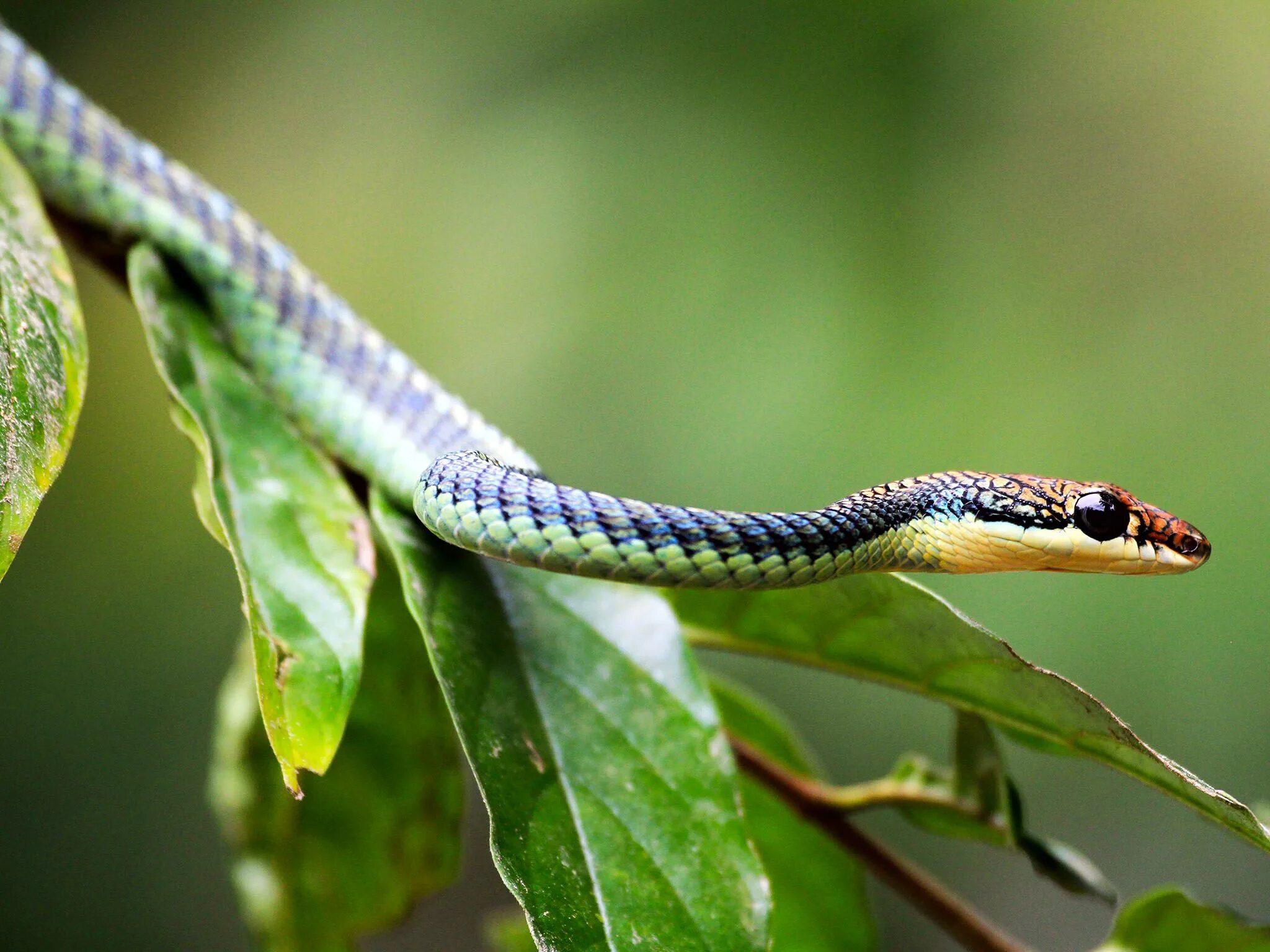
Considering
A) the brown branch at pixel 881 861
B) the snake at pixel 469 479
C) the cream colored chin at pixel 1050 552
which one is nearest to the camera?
the snake at pixel 469 479

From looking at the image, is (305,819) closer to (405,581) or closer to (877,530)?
(405,581)

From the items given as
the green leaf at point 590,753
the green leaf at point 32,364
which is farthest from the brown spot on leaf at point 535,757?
the green leaf at point 32,364

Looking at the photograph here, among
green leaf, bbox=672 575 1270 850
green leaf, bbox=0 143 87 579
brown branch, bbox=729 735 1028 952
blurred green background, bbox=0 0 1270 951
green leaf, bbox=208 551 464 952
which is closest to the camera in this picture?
green leaf, bbox=0 143 87 579

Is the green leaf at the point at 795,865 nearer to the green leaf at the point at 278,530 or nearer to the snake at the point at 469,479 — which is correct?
the snake at the point at 469,479

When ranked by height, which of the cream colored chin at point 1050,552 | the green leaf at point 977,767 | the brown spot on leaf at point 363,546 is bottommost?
the brown spot on leaf at point 363,546

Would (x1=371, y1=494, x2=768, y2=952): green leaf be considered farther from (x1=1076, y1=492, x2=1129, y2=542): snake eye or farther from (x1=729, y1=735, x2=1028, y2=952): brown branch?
(x1=1076, y1=492, x2=1129, y2=542): snake eye

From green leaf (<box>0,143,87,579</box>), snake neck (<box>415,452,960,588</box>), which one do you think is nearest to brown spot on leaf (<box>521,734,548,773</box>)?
snake neck (<box>415,452,960,588</box>)
